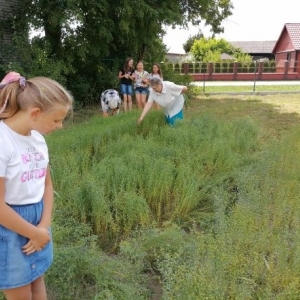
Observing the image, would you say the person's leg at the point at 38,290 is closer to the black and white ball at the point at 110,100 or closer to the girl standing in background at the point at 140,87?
the black and white ball at the point at 110,100

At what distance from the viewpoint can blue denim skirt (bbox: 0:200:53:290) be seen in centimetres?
144

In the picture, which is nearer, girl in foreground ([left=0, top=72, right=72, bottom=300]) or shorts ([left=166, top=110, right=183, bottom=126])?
girl in foreground ([left=0, top=72, right=72, bottom=300])

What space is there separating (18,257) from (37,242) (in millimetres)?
91

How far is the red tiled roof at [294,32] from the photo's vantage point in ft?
114

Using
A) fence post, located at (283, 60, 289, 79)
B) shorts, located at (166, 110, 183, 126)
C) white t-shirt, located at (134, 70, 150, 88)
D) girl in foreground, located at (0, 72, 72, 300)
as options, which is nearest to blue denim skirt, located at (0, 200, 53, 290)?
girl in foreground, located at (0, 72, 72, 300)

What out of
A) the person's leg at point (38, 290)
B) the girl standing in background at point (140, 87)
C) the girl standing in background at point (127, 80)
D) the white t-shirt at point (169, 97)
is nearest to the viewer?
the person's leg at point (38, 290)

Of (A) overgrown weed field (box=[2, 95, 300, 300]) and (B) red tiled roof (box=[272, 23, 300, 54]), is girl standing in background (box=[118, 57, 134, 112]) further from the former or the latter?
(B) red tiled roof (box=[272, 23, 300, 54])

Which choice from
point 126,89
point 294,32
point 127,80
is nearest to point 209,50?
point 294,32

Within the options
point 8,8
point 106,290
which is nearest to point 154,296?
point 106,290

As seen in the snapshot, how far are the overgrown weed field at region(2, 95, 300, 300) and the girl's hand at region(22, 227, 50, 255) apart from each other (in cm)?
64

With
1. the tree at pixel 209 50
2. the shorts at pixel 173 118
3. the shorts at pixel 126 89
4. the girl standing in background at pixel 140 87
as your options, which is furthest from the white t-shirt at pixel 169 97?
the tree at pixel 209 50

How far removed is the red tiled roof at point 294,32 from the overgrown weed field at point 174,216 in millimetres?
33439

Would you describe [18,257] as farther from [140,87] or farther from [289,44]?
[289,44]

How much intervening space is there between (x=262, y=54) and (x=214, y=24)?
37.3m
